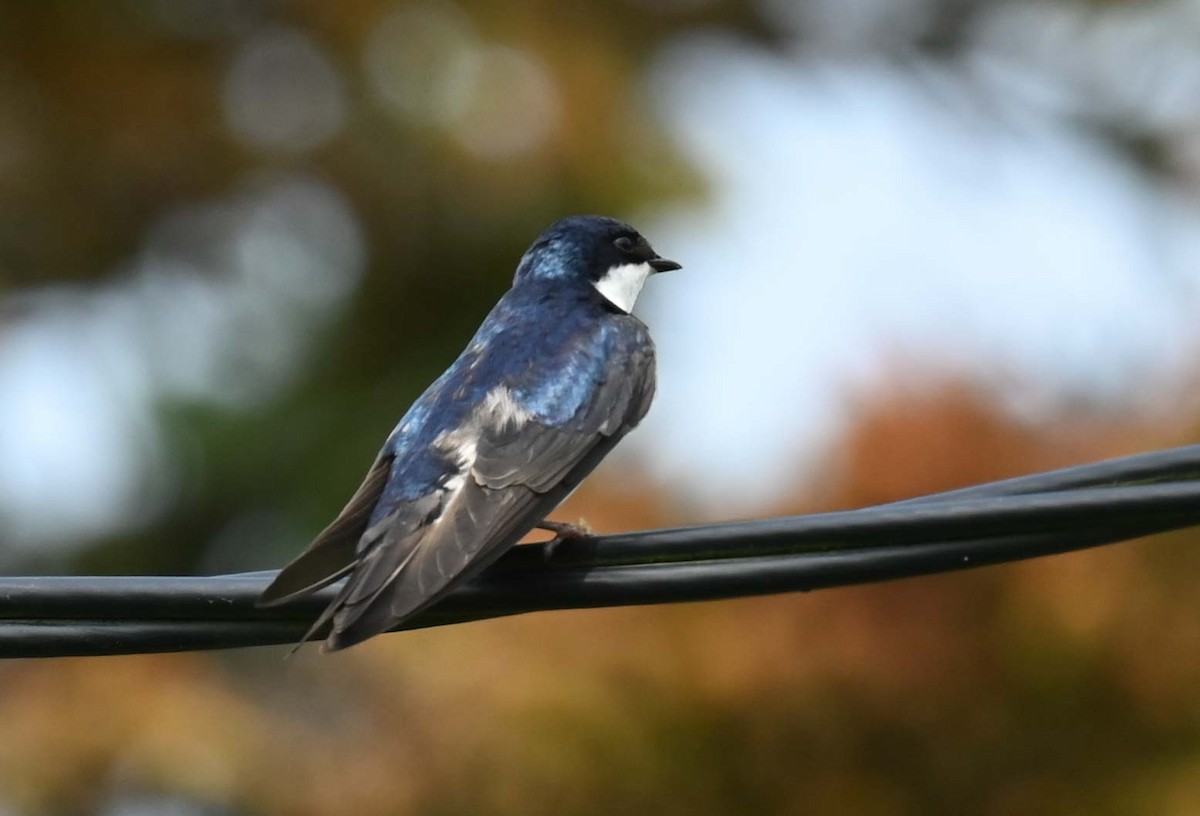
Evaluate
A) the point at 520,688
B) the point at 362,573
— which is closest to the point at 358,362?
the point at 520,688

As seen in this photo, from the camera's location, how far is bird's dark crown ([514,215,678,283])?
4207mm

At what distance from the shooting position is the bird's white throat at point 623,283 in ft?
14.1

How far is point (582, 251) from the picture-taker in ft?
14.0

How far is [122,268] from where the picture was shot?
30.0ft

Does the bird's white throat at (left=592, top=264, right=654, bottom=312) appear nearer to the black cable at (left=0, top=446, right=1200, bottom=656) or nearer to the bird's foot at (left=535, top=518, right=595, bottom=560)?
the bird's foot at (left=535, top=518, right=595, bottom=560)

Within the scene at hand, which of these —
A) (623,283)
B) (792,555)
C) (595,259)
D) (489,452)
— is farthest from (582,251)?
(792,555)

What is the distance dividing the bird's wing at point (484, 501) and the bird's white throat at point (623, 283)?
557mm

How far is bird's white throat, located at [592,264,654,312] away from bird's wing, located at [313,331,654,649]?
56 centimetres

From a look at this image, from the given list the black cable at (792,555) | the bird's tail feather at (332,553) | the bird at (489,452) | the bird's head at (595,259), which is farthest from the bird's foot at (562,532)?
the bird's head at (595,259)

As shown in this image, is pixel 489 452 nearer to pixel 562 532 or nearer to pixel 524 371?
pixel 562 532

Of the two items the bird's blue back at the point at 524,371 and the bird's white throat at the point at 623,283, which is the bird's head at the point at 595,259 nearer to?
the bird's white throat at the point at 623,283

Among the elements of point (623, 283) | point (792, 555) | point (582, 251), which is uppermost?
point (792, 555)

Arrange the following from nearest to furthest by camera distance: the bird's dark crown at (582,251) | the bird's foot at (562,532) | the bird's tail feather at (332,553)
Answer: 1. the bird's tail feather at (332,553)
2. the bird's foot at (562,532)
3. the bird's dark crown at (582,251)

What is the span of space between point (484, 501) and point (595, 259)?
1393mm
